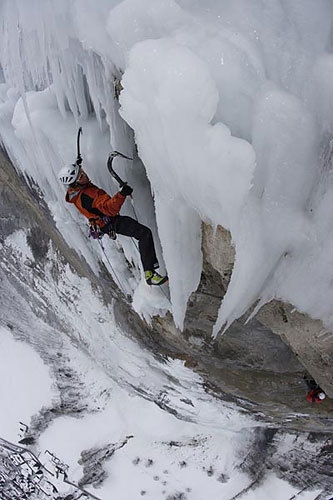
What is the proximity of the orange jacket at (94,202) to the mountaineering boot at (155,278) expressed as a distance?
51 cm

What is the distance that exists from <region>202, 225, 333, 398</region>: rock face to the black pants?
44 centimetres

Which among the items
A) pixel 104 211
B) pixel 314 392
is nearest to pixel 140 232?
pixel 104 211

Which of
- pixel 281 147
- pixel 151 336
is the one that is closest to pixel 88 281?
pixel 151 336

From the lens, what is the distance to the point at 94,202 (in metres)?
3.52

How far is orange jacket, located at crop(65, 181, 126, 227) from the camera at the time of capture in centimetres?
344

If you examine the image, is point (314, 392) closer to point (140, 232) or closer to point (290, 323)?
point (290, 323)

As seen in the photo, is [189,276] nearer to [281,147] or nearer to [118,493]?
[281,147]

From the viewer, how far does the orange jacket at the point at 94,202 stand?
3.44 m

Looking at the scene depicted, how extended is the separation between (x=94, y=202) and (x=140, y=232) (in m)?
0.39

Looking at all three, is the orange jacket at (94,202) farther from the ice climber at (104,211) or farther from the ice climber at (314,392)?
the ice climber at (314,392)

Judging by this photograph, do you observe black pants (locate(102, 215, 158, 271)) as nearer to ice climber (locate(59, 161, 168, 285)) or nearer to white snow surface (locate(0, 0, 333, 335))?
ice climber (locate(59, 161, 168, 285))

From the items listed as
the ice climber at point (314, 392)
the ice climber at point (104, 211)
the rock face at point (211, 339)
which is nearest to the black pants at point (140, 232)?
the ice climber at point (104, 211)

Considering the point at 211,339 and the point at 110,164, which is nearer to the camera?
the point at 110,164

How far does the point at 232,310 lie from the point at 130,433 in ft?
11.1
